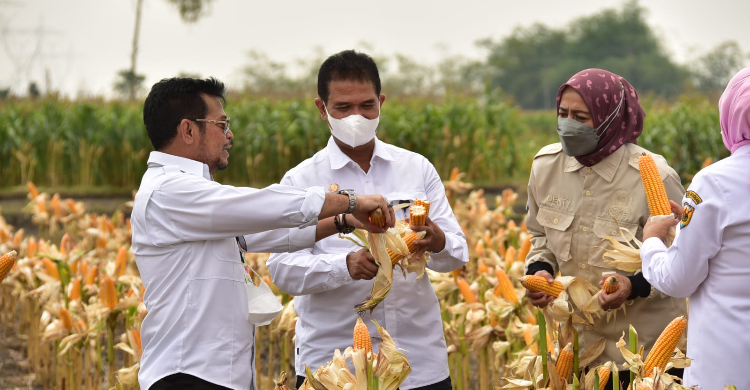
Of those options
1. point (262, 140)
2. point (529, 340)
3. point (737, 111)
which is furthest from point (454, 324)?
point (262, 140)

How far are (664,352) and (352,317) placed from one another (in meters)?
1.25

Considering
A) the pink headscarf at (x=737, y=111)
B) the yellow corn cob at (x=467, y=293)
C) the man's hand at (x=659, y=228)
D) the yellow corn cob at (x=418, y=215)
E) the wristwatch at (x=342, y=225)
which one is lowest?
the yellow corn cob at (x=467, y=293)

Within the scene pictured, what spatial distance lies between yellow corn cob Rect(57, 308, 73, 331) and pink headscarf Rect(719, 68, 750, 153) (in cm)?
352

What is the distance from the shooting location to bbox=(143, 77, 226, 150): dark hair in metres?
2.84

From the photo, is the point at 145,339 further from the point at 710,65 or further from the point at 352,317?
the point at 710,65

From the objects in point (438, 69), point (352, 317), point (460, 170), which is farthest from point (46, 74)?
point (438, 69)

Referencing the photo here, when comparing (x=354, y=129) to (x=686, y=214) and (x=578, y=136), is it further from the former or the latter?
(x=686, y=214)

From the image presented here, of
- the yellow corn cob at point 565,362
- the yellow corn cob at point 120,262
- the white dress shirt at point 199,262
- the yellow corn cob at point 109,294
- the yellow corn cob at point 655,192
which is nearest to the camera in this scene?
the white dress shirt at point 199,262

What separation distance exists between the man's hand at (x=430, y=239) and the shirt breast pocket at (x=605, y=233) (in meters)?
0.59

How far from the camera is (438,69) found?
70.6 meters

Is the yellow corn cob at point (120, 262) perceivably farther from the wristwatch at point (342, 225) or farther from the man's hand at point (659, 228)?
the man's hand at point (659, 228)

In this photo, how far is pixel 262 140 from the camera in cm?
1334

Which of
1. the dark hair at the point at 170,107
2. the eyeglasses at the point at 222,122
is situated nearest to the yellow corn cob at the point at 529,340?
the eyeglasses at the point at 222,122

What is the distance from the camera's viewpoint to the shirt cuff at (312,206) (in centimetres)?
269
